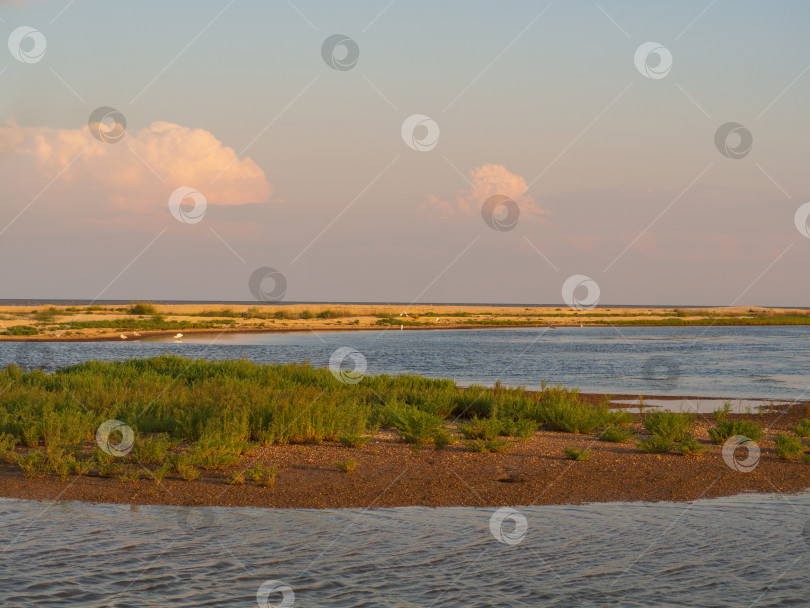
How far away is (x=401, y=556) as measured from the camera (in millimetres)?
8406

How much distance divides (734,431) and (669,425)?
1405 millimetres

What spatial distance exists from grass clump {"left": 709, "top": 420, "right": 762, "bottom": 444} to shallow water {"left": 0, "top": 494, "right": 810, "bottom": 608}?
5307mm

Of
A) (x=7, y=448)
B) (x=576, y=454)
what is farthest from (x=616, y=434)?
(x=7, y=448)

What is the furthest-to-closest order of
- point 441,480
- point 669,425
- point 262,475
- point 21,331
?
point 21,331 < point 669,425 < point 441,480 < point 262,475

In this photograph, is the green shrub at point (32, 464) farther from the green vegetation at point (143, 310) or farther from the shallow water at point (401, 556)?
the green vegetation at point (143, 310)

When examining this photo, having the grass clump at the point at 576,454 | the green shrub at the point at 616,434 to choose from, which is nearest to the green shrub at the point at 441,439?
the grass clump at the point at 576,454

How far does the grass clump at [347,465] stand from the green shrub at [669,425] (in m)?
6.60

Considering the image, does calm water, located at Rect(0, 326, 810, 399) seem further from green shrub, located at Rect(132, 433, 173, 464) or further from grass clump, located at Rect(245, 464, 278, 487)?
green shrub, located at Rect(132, 433, 173, 464)

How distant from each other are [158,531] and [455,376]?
24.8 m

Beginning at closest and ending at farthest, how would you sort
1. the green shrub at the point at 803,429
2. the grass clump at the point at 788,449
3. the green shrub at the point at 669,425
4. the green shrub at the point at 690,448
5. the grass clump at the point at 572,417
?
1. the grass clump at the point at 788,449
2. the green shrub at the point at 690,448
3. the green shrub at the point at 669,425
4. the green shrub at the point at 803,429
5. the grass clump at the point at 572,417

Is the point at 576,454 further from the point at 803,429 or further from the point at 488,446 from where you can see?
the point at 803,429

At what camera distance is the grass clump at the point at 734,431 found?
15984 mm

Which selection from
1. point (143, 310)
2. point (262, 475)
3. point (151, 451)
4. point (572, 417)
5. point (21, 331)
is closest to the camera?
point (262, 475)

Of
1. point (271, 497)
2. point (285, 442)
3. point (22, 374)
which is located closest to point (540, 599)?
point (271, 497)
